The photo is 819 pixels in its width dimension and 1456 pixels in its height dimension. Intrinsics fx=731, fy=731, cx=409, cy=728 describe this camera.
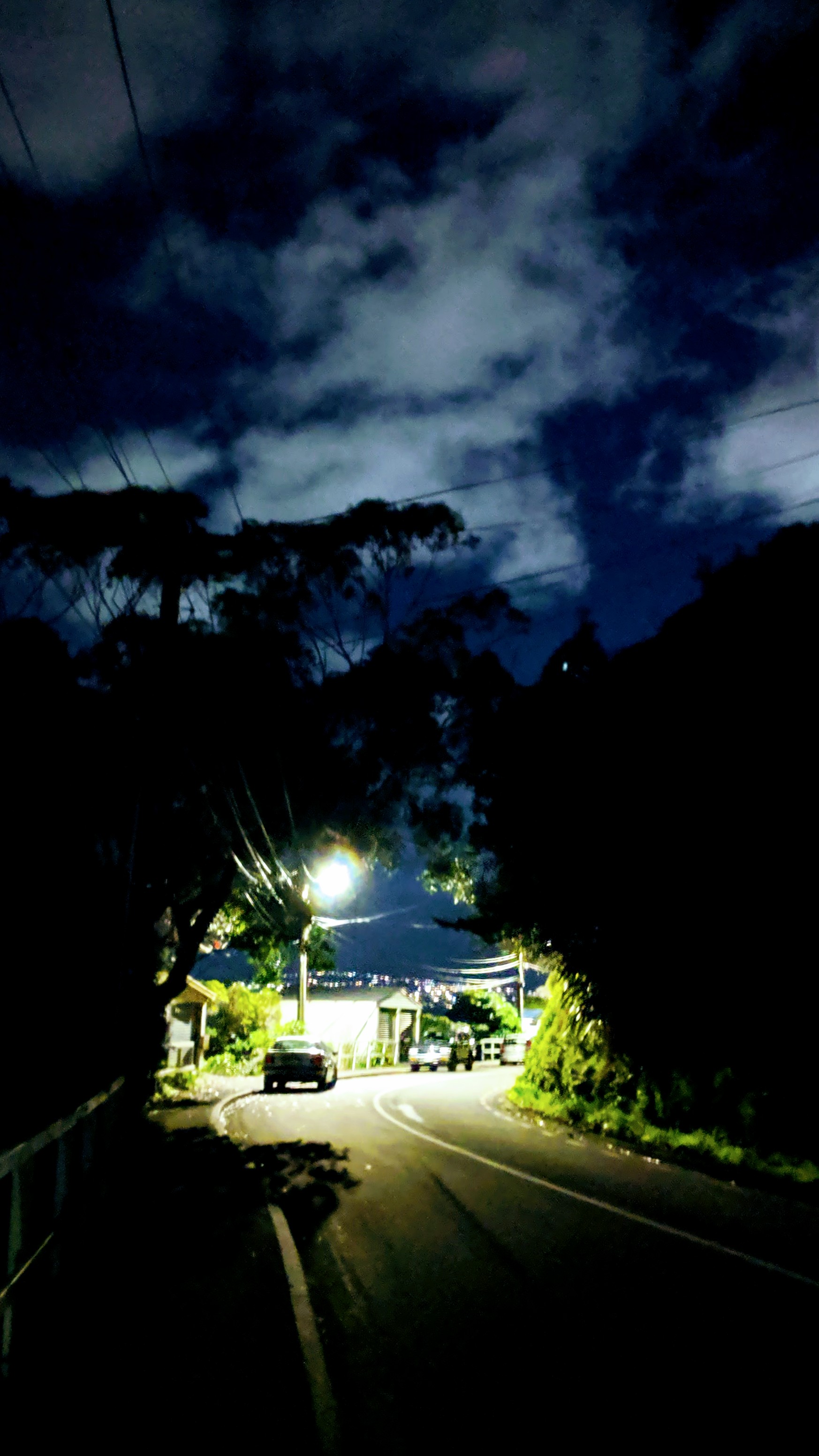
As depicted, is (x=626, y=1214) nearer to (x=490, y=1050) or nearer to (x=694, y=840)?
(x=694, y=840)

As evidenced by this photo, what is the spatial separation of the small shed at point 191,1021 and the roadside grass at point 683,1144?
21143 millimetres

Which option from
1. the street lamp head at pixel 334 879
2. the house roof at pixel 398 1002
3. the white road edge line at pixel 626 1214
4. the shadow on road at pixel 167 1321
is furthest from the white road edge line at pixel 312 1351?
the house roof at pixel 398 1002

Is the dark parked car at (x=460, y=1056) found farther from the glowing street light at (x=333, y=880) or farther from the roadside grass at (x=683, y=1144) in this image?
the roadside grass at (x=683, y=1144)

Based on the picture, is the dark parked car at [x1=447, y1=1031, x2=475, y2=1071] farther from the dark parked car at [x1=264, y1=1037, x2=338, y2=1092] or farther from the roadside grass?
the roadside grass

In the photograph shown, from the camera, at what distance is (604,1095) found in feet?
52.1

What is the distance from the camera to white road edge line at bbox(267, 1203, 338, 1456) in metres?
3.71

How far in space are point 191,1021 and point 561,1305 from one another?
39.2 metres

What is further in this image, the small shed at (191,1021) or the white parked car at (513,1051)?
the white parked car at (513,1051)

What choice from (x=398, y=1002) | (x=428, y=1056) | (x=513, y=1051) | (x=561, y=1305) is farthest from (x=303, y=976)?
(x=561, y=1305)

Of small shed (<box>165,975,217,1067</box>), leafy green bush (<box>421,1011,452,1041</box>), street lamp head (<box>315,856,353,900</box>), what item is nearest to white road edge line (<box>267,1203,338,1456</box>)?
street lamp head (<box>315,856,353,900</box>)

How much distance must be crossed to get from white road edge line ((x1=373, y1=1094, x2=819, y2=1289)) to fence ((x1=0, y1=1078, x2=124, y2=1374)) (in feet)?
18.3

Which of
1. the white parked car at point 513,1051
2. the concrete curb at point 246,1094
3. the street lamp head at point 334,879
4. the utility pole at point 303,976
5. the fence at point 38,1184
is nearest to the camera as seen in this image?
the fence at point 38,1184

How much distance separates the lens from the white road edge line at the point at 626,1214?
6086 millimetres

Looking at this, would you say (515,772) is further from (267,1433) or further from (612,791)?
(267,1433)
